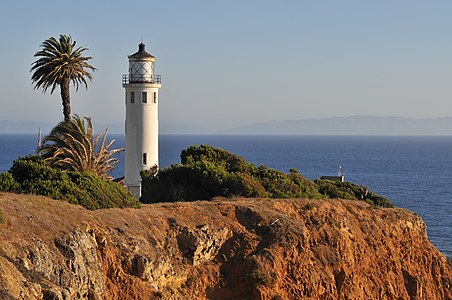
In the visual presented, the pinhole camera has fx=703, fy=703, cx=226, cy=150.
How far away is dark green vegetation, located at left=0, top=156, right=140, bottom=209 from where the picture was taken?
883 inches

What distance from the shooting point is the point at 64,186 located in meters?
22.8

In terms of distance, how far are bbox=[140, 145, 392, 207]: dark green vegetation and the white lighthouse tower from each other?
7.92 feet

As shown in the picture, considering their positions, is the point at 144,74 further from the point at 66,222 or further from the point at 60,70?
the point at 66,222

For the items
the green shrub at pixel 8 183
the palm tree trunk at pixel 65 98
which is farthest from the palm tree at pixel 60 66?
the green shrub at pixel 8 183

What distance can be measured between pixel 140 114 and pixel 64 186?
17086mm

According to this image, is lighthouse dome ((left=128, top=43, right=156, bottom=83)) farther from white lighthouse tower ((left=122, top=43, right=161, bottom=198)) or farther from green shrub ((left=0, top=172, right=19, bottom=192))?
green shrub ((left=0, top=172, right=19, bottom=192))

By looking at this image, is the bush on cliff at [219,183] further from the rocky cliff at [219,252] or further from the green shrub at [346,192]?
the rocky cliff at [219,252]

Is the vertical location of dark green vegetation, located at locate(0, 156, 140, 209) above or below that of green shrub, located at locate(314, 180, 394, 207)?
above

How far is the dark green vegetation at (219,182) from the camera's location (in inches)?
1236

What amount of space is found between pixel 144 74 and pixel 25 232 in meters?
23.6

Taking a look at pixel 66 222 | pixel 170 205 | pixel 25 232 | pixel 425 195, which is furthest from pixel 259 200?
pixel 425 195

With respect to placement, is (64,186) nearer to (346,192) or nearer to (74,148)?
(74,148)

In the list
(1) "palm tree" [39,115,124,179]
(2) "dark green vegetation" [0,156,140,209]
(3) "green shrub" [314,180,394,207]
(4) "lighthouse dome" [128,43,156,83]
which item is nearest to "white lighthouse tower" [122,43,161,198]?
(4) "lighthouse dome" [128,43,156,83]

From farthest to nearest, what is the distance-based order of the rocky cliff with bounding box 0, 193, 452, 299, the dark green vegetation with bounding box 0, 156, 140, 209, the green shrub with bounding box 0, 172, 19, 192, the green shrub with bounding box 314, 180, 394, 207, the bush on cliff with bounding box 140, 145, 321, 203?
1. the green shrub with bounding box 314, 180, 394, 207
2. the bush on cliff with bounding box 140, 145, 321, 203
3. the green shrub with bounding box 0, 172, 19, 192
4. the dark green vegetation with bounding box 0, 156, 140, 209
5. the rocky cliff with bounding box 0, 193, 452, 299
